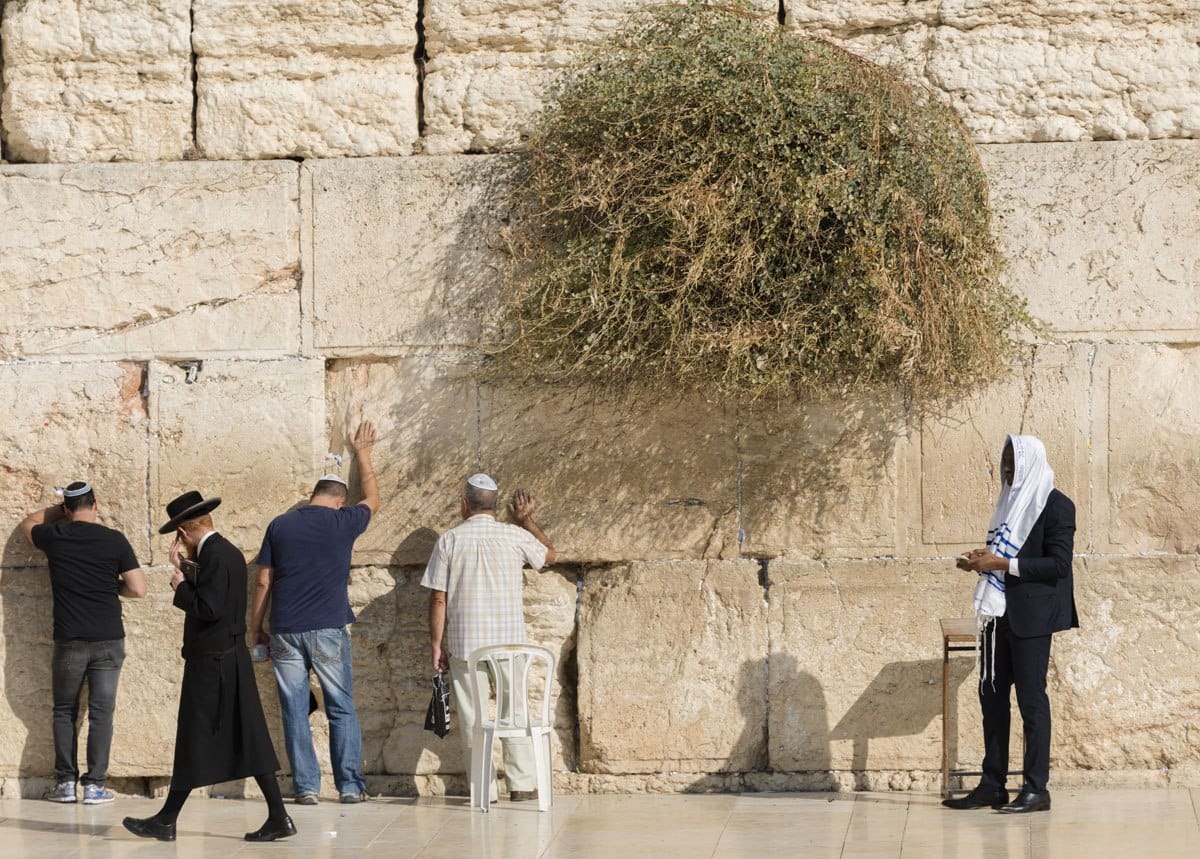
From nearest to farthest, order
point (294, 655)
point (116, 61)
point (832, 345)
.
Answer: point (832, 345)
point (294, 655)
point (116, 61)

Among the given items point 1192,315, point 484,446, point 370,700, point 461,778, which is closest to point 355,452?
point 484,446

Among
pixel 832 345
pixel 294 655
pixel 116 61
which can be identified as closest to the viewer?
pixel 832 345

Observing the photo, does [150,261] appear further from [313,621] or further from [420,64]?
[313,621]

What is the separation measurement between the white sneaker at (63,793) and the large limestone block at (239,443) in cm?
106

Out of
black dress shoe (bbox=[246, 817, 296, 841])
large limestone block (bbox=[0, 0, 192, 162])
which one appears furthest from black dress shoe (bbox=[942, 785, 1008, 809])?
large limestone block (bbox=[0, 0, 192, 162])

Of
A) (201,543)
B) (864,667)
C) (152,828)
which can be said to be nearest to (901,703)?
(864,667)

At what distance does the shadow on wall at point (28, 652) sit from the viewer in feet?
22.6

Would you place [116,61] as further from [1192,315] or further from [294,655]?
[1192,315]

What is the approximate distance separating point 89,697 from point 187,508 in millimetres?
1328

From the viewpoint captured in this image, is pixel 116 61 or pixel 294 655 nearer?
pixel 294 655

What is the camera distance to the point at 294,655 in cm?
654

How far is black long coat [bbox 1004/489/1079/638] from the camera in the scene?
598cm

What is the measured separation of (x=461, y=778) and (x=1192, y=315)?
3.81 m

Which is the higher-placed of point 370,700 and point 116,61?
point 116,61
